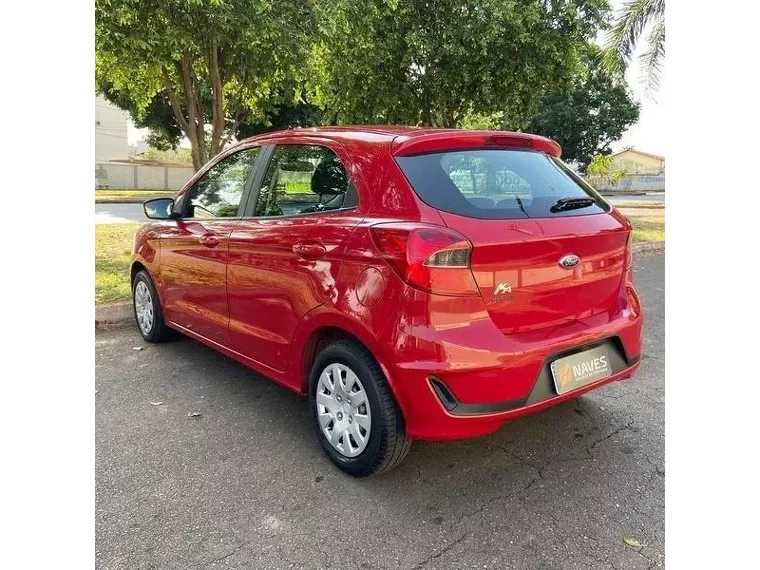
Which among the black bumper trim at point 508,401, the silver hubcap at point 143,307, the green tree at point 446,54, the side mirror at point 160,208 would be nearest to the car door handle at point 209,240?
the side mirror at point 160,208

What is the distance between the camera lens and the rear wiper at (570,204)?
102 inches

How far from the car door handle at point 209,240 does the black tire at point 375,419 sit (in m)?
1.30

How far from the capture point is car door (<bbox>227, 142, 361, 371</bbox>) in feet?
8.69

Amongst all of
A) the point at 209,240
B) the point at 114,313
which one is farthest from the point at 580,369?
the point at 114,313

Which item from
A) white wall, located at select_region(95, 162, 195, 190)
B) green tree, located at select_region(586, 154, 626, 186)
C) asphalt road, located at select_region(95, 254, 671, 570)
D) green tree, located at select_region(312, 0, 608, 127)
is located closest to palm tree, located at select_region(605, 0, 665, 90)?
green tree, located at select_region(312, 0, 608, 127)

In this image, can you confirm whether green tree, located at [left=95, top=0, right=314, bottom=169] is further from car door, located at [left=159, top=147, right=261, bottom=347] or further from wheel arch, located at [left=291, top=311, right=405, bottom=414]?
wheel arch, located at [left=291, top=311, right=405, bottom=414]

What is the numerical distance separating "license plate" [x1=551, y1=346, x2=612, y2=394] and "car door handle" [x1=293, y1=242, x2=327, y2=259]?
47.2 inches

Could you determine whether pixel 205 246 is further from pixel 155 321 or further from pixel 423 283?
pixel 423 283

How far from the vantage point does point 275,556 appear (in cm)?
212

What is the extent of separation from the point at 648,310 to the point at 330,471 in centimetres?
443

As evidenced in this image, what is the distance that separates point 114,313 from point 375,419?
3876mm

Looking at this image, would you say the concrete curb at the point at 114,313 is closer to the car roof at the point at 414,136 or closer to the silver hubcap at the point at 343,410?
the car roof at the point at 414,136

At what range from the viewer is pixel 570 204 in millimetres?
2672
